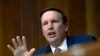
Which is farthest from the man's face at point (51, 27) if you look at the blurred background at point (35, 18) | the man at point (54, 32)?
the blurred background at point (35, 18)

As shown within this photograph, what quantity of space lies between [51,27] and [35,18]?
1247 millimetres

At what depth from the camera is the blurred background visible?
268cm

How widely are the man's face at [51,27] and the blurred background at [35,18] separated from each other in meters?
1.07

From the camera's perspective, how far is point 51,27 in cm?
160

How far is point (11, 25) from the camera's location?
2.99 m

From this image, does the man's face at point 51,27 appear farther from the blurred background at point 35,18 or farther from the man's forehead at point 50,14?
the blurred background at point 35,18

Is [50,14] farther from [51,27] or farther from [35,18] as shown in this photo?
[35,18]

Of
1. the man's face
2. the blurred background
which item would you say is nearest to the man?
the man's face

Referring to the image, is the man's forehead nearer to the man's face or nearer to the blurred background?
the man's face

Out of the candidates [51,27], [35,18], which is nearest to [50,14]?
[51,27]

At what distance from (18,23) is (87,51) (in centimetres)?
248

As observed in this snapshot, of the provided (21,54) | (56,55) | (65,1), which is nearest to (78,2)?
(65,1)

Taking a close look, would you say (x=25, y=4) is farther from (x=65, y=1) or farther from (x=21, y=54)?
(x=21, y=54)

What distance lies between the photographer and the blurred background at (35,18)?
105 inches
